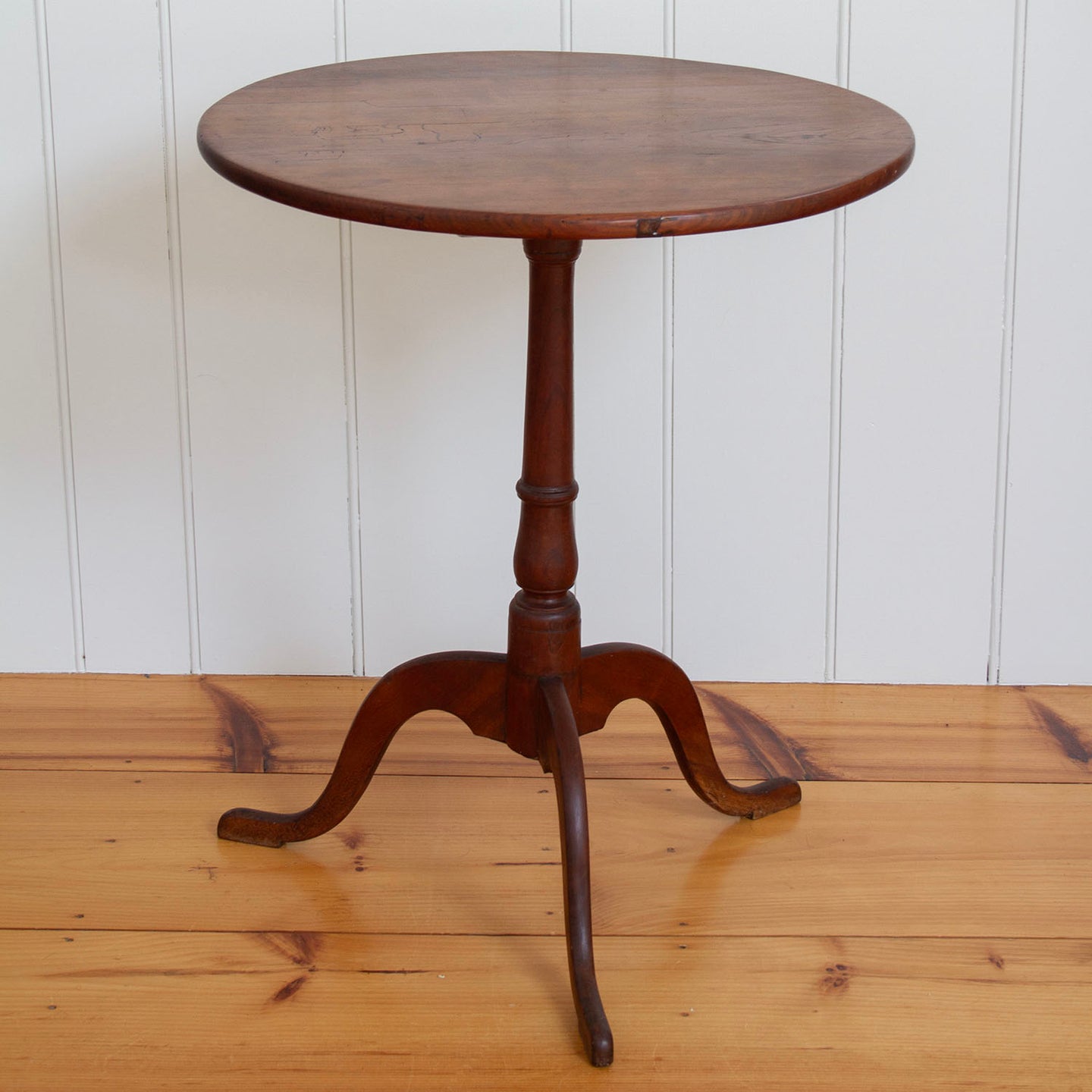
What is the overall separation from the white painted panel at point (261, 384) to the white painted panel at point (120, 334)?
0.03m

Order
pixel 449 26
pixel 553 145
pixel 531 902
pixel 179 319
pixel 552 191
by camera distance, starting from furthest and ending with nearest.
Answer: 1. pixel 179 319
2. pixel 449 26
3. pixel 531 902
4. pixel 553 145
5. pixel 552 191

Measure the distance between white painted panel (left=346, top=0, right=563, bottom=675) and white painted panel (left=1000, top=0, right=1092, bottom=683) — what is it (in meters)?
0.58

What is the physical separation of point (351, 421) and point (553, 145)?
0.70m

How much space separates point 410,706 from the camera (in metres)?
1.35

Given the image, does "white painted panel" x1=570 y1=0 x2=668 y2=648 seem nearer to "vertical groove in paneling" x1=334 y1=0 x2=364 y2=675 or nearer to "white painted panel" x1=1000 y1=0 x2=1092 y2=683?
"vertical groove in paneling" x1=334 y1=0 x2=364 y2=675

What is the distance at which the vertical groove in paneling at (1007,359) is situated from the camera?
5.11ft

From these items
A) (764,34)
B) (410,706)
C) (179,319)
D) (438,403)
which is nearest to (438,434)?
(438,403)

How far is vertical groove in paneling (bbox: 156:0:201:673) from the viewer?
1568mm

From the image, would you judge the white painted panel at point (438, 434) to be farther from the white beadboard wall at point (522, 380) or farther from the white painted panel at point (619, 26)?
the white painted panel at point (619, 26)

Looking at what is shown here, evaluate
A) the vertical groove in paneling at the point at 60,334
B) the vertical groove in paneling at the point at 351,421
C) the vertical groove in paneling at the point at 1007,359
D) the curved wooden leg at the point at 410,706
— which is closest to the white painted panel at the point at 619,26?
the vertical groove in paneling at the point at 351,421

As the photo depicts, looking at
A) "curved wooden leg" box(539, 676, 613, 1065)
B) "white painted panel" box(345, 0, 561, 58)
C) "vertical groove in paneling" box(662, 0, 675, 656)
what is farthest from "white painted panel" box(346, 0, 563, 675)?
"curved wooden leg" box(539, 676, 613, 1065)

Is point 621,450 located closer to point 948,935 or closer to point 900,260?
point 900,260

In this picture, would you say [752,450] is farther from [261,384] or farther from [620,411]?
[261,384]

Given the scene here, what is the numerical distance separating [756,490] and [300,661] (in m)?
0.63
